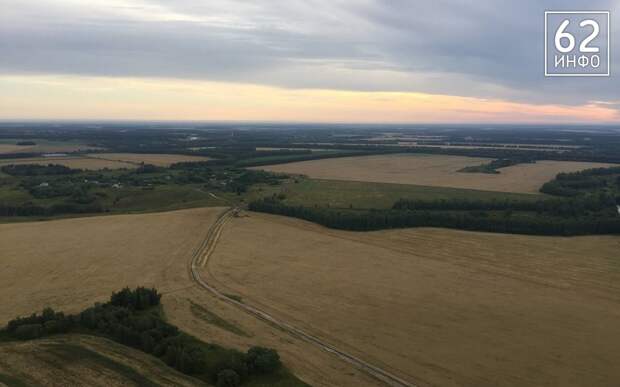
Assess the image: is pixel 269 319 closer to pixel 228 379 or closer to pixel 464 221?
pixel 228 379

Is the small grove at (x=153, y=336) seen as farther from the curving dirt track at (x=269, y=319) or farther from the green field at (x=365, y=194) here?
the green field at (x=365, y=194)

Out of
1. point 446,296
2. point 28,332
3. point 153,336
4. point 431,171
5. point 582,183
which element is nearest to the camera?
point 153,336

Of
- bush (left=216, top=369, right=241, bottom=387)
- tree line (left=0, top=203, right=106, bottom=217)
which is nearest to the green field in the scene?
tree line (left=0, top=203, right=106, bottom=217)

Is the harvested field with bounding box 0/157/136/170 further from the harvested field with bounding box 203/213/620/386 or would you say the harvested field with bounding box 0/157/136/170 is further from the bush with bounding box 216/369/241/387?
the bush with bounding box 216/369/241/387

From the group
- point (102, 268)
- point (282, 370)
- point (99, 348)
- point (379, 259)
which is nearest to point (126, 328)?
point (99, 348)

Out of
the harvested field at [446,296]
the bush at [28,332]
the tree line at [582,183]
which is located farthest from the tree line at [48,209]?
the tree line at [582,183]

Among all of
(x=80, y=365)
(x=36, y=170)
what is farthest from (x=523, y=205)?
(x=36, y=170)
